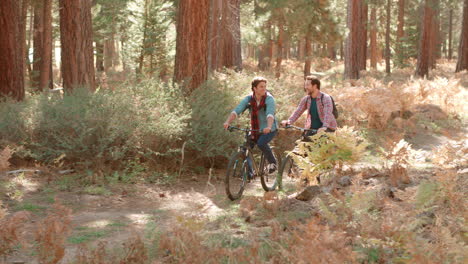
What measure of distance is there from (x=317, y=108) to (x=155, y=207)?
3.13m

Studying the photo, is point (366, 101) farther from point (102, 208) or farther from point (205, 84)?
point (102, 208)

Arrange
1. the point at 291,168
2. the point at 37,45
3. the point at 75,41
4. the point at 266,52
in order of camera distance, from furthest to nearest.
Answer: the point at 266,52 → the point at 37,45 → the point at 75,41 → the point at 291,168

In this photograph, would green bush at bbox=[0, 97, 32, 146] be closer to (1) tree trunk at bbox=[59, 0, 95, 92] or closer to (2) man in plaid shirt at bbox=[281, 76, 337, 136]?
(1) tree trunk at bbox=[59, 0, 95, 92]

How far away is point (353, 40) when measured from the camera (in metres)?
21.7

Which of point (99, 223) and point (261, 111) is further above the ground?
point (261, 111)

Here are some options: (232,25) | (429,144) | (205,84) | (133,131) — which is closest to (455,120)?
(429,144)

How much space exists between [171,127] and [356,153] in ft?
11.1

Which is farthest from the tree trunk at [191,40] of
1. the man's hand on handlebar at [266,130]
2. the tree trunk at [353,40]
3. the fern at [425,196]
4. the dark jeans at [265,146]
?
the tree trunk at [353,40]

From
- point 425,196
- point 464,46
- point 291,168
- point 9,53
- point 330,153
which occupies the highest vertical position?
point 464,46

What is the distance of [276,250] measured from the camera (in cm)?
445

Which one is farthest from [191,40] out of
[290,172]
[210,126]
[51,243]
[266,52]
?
[266,52]

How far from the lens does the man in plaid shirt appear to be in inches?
320

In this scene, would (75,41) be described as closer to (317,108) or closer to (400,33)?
(317,108)

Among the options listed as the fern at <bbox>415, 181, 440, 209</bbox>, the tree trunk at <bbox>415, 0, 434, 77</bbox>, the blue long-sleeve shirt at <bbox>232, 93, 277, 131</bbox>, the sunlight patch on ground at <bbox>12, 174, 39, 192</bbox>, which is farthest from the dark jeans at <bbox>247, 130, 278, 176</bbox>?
the tree trunk at <bbox>415, 0, 434, 77</bbox>
